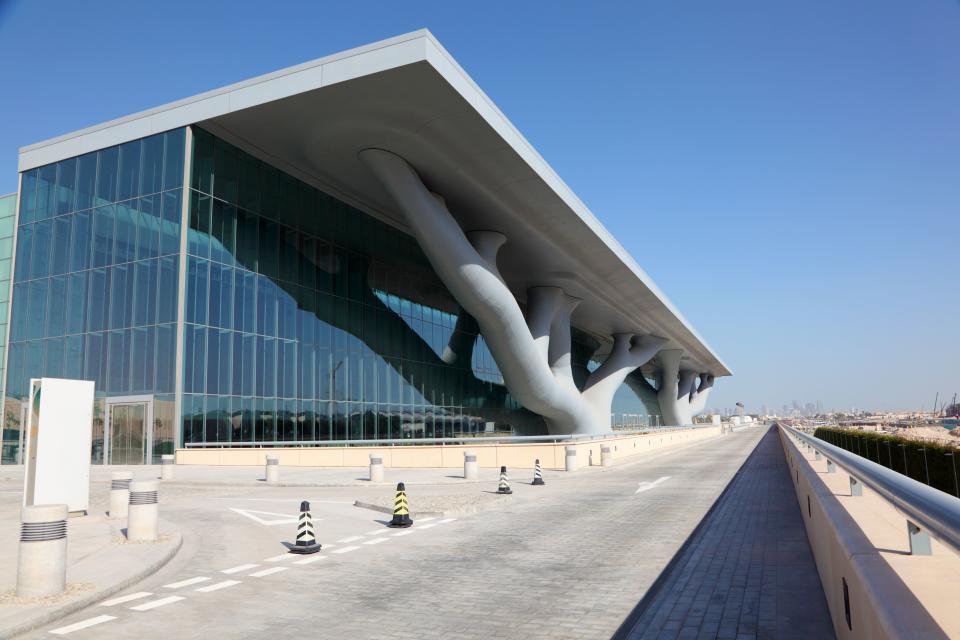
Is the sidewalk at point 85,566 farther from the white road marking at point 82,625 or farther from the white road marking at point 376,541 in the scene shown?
the white road marking at point 376,541

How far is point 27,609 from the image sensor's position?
691cm

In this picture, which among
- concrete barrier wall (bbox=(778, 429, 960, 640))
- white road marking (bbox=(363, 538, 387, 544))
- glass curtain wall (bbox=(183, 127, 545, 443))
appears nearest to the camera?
concrete barrier wall (bbox=(778, 429, 960, 640))

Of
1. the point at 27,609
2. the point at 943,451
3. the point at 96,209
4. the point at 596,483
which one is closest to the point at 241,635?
the point at 27,609

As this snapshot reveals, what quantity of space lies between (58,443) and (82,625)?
24.8 ft

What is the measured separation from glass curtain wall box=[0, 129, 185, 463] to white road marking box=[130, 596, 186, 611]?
75.0ft

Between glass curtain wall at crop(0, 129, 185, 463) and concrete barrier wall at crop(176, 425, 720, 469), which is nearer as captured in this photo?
concrete barrier wall at crop(176, 425, 720, 469)

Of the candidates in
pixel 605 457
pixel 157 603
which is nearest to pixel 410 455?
pixel 605 457

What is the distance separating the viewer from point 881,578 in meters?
3.87

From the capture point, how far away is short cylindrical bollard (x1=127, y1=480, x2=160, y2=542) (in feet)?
35.3

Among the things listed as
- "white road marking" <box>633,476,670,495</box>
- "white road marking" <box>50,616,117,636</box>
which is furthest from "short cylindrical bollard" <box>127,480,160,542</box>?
"white road marking" <box>633,476,670,495</box>

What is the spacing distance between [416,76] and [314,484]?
13529mm

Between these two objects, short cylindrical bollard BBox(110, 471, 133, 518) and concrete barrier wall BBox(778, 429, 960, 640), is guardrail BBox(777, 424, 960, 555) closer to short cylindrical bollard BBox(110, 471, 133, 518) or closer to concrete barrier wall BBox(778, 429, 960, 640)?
concrete barrier wall BBox(778, 429, 960, 640)

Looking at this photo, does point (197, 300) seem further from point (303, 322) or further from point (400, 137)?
point (400, 137)

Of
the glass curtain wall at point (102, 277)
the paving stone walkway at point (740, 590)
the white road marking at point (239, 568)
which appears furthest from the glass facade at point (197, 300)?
the paving stone walkway at point (740, 590)
